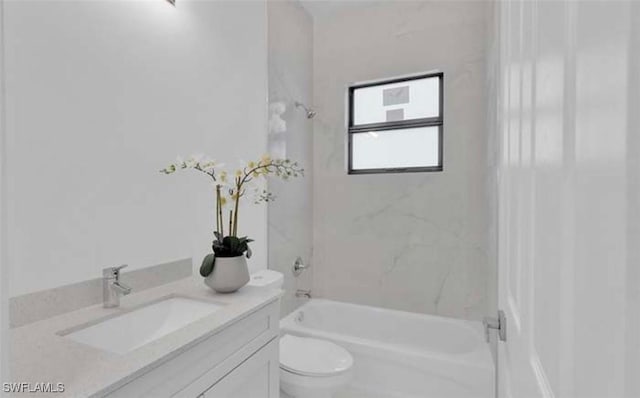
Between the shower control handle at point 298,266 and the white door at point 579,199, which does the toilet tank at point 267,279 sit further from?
the white door at point 579,199

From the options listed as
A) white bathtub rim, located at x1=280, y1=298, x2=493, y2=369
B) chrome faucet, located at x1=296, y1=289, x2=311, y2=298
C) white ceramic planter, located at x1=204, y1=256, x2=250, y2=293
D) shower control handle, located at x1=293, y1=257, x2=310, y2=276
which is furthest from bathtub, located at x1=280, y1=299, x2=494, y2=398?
white ceramic planter, located at x1=204, y1=256, x2=250, y2=293

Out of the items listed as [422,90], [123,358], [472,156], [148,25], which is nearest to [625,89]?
[123,358]

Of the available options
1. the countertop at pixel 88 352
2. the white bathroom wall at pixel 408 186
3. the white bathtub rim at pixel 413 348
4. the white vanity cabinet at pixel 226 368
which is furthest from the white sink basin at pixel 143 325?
the white bathroom wall at pixel 408 186

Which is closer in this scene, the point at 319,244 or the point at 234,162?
the point at 234,162

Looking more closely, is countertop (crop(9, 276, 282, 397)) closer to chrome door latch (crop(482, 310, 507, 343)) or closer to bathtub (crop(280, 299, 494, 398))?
chrome door latch (crop(482, 310, 507, 343))

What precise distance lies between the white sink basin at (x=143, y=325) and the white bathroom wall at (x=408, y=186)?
1.68 meters

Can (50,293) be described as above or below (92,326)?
above

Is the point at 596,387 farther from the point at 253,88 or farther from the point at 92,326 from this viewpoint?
the point at 253,88

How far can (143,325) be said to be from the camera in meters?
1.23

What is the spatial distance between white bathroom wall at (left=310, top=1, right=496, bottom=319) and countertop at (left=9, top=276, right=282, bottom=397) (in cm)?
162

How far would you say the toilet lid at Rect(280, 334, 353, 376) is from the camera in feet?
5.61

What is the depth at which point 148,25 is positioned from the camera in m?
1.45

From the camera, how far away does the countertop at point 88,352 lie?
74 centimetres

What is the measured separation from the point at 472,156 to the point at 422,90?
0.70 m
